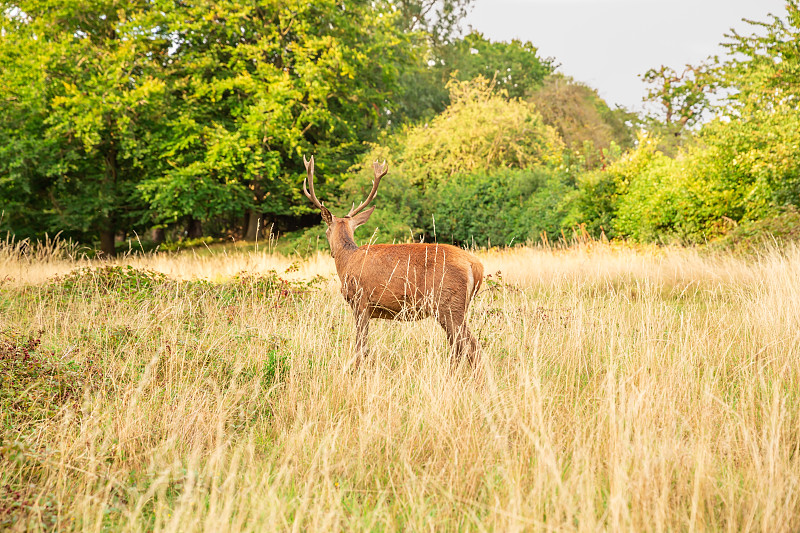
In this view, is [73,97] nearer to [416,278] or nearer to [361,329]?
[361,329]

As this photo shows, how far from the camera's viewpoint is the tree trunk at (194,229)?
2434 centimetres

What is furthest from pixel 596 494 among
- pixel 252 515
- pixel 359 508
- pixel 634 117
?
pixel 634 117

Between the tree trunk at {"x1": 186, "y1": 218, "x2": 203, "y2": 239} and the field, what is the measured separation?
1901 cm

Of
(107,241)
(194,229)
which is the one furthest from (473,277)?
(194,229)

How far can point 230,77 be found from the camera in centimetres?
1891

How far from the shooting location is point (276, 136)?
17.8 metres

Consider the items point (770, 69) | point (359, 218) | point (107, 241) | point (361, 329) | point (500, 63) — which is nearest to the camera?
point (361, 329)

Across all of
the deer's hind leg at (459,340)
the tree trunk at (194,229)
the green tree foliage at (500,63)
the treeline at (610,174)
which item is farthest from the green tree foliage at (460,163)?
the deer's hind leg at (459,340)

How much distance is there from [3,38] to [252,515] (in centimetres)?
2032

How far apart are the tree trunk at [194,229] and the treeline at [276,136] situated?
121 inches

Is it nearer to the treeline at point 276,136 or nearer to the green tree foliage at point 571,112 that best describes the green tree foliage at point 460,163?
Result: the treeline at point 276,136

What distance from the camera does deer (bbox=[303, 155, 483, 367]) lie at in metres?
4.36

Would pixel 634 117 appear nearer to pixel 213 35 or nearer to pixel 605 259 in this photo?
pixel 213 35

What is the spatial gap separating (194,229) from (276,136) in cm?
962
